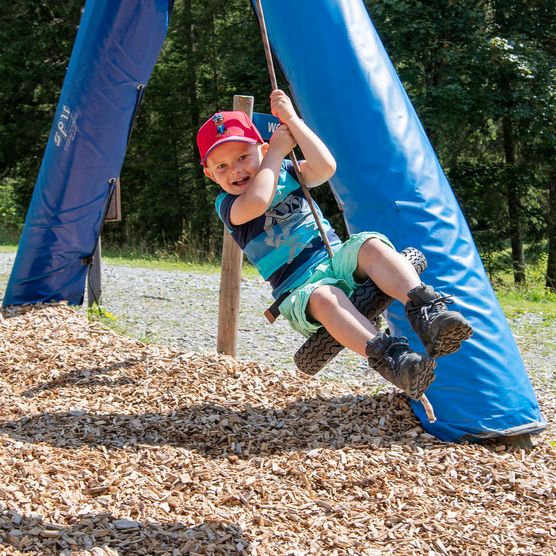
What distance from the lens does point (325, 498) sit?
14.2 feet

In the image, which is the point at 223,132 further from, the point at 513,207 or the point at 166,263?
the point at 513,207

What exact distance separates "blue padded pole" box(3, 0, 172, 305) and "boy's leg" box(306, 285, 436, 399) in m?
3.96

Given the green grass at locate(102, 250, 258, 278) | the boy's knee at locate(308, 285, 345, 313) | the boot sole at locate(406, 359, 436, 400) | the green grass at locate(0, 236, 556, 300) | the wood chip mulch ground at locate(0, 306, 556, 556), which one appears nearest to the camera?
the boot sole at locate(406, 359, 436, 400)

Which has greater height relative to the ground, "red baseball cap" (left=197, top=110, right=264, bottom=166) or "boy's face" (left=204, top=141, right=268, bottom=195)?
"red baseball cap" (left=197, top=110, right=264, bottom=166)

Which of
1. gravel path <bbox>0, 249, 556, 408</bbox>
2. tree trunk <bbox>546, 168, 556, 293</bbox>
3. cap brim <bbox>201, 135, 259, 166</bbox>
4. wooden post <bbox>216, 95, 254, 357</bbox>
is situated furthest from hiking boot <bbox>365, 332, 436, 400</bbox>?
tree trunk <bbox>546, 168, 556, 293</bbox>

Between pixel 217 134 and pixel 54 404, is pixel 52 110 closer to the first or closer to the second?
pixel 54 404

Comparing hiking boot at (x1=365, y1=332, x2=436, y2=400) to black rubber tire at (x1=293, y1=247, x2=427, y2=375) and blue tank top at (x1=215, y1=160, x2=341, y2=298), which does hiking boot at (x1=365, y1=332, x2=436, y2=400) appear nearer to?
black rubber tire at (x1=293, y1=247, x2=427, y2=375)

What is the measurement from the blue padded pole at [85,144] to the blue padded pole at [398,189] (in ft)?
6.68

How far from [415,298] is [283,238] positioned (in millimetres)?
869

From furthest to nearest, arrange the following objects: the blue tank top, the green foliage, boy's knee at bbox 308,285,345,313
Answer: the green foliage → the blue tank top → boy's knee at bbox 308,285,345,313

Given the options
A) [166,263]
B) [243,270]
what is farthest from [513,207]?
[166,263]

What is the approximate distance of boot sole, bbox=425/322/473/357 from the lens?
10.9 feet

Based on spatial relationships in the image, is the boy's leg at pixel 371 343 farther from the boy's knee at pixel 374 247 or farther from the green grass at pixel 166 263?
the green grass at pixel 166 263

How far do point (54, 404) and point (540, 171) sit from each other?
1684cm
